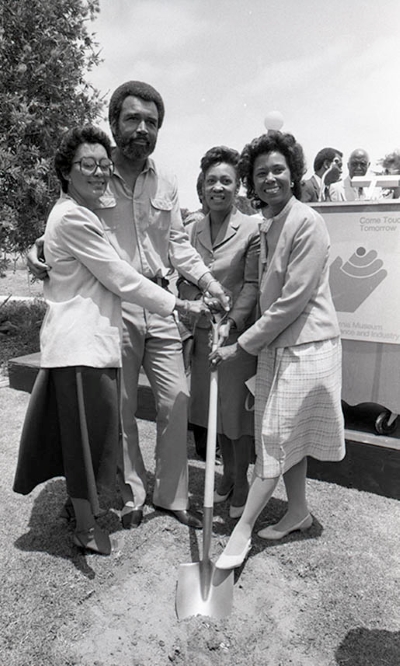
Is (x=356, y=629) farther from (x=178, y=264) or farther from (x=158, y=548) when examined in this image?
(x=178, y=264)

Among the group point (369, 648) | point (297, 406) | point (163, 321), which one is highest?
point (163, 321)

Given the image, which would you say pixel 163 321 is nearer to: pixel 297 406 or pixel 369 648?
pixel 297 406

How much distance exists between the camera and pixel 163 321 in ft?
10.0

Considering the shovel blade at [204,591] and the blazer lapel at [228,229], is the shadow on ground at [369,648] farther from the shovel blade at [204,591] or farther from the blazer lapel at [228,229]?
the blazer lapel at [228,229]

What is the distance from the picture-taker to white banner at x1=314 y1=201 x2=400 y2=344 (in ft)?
11.7

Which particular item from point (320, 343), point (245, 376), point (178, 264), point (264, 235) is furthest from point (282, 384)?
point (178, 264)

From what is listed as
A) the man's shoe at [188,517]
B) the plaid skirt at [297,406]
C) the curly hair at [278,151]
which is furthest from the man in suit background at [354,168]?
the man's shoe at [188,517]

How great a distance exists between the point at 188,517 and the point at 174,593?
60 cm

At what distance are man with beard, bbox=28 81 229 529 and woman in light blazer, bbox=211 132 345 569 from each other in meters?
0.43

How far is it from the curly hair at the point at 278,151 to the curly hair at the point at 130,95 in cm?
62

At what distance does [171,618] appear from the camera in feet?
7.50

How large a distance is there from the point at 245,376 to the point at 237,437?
35 cm

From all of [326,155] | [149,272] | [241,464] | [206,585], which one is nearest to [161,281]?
[149,272]

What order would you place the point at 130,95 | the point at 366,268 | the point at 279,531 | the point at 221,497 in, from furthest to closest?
the point at 366,268 → the point at 221,497 → the point at 279,531 → the point at 130,95
